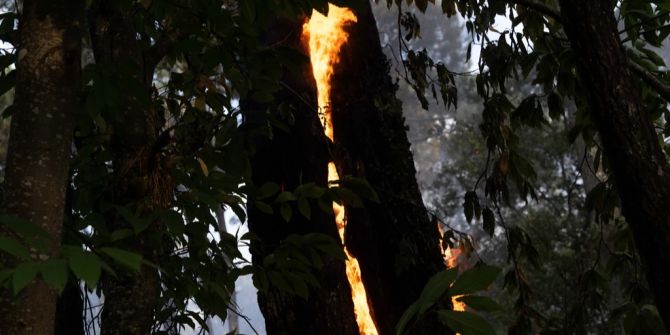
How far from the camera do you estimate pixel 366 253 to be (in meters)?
3.18

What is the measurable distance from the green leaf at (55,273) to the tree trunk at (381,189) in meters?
2.11

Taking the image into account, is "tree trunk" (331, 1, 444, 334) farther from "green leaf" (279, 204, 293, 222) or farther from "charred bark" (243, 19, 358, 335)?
"green leaf" (279, 204, 293, 222)

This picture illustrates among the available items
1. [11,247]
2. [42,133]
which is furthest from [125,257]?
[42,133]

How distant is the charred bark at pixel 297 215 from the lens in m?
2.88

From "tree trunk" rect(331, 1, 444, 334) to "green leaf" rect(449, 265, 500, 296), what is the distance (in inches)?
69.9

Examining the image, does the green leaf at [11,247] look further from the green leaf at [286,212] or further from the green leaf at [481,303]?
the green leaf at [286,212]

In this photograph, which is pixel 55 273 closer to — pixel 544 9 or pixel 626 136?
pixel 626 136

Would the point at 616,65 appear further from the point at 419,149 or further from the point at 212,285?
the point at 419,149

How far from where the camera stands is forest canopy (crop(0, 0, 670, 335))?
4.37 ft

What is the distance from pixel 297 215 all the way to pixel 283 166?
0.27m

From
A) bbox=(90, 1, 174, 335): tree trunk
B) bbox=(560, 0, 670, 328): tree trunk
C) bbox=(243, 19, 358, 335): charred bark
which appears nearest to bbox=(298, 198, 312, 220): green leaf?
bbox=(243, 19, 358, 335): charred bark

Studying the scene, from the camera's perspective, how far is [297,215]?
307 cm

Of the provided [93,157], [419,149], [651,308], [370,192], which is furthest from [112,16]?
[419,149]

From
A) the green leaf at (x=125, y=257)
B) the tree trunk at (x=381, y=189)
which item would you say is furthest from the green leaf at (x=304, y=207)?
the green leaf at (x=125, y=257)
